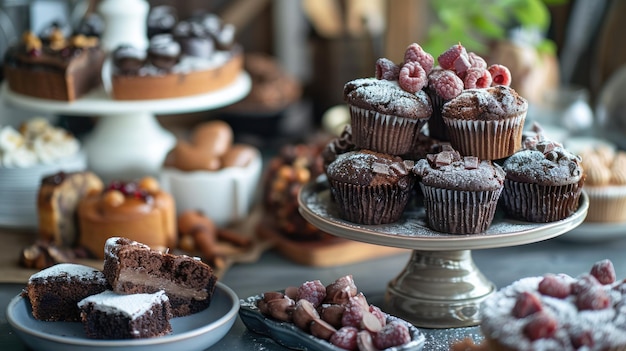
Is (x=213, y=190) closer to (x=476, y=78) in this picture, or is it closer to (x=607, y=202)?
(x=476, y=78)

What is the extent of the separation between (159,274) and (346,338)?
1.40ft

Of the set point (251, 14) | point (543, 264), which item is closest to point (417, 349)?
point (543, 264)

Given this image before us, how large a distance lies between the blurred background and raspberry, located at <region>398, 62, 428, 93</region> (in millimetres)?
1132

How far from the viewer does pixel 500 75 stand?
1.85 metres

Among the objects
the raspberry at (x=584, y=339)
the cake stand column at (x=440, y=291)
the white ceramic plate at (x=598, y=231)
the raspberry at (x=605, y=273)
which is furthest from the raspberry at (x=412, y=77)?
the white ceramic plate at (x=598, y=231)

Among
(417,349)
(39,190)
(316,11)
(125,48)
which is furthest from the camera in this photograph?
(316,11)

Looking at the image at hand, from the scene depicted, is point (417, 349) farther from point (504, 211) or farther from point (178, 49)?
point (178, 49)

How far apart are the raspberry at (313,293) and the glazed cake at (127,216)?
2.20 feet

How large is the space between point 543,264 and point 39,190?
1.43 m

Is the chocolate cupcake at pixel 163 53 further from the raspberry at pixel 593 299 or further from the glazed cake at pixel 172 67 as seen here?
the raspberry at pixel 593 299

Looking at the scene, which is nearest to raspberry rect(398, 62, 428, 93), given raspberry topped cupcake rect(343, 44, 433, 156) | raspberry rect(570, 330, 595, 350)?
raspberry topped cupcake rect(343, 44, 433, 156)

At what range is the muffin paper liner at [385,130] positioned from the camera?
71.3 inches

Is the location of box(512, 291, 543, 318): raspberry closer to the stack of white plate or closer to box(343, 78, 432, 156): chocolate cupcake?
box(343, 78, 432, 156): chocolate cupcake

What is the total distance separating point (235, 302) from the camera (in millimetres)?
1814
